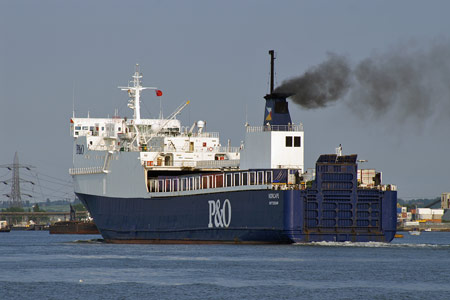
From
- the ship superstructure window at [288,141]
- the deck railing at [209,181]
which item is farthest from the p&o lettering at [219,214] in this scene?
the ship superstructure window at [288,141]

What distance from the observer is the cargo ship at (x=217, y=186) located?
201 ft

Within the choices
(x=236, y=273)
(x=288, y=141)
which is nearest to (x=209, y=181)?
(x=288, y=141)

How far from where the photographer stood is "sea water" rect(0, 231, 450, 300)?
4281 cm

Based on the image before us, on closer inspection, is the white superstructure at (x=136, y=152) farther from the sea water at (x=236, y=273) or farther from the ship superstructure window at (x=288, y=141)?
the sea water at (x=236, y=273)

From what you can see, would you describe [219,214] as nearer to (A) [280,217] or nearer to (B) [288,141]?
(B) [288,141]

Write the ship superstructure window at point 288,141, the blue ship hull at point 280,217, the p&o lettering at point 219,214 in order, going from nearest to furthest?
the blue ship hull at point 280,217 < the p&o lettering at point 219,214 < the ship superstructure window at point 288,141

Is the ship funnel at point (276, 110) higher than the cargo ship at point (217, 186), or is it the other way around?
the ship funnel at point (276, 110)

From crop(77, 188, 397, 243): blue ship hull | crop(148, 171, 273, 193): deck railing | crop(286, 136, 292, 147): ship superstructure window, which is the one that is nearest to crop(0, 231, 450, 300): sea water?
crop(77, 188, 397, 243): blue ship hull

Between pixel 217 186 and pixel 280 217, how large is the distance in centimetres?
908

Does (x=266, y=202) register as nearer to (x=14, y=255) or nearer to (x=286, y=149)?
(x=286, y=149)

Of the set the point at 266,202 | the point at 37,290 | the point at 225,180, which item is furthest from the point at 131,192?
the point at 37,290

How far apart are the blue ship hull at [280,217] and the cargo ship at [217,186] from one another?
60mm

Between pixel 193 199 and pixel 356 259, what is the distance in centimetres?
1773

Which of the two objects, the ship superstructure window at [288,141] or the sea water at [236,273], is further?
the ship superstructure window at [288,141]
